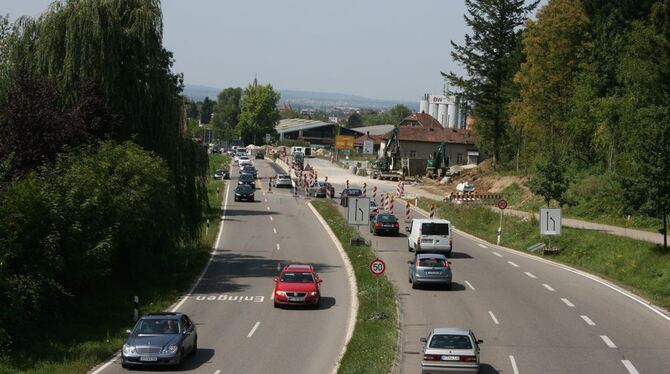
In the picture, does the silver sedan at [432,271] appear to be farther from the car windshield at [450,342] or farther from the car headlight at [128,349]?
the car headlight at [128,349]

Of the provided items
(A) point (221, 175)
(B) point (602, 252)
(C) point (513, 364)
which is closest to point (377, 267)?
(C) point (513, 364)

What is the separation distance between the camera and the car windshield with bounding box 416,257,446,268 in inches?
1378

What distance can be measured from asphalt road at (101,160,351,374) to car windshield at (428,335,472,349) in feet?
9.03

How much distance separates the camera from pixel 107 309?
2977 centimetres

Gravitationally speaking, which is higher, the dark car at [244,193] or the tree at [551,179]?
the tree at [551,179]

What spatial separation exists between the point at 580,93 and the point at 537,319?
40.0 meters

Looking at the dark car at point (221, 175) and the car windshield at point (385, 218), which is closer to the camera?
the car windshield at point (385, 218)

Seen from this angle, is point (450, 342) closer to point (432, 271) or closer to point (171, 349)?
point (171, 349)

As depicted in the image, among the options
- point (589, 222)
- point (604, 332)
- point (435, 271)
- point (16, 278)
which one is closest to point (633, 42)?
point (589, 222)

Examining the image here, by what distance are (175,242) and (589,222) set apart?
28033mm

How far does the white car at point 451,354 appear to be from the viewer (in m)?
21.1

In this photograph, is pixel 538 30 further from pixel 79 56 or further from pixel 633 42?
pixel 79 56

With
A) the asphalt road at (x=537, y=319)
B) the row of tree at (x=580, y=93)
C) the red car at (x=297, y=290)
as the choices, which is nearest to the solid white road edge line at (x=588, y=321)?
the asphalt road at (x=537, y=319)

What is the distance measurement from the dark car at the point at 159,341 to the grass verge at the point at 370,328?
13.2 ft
